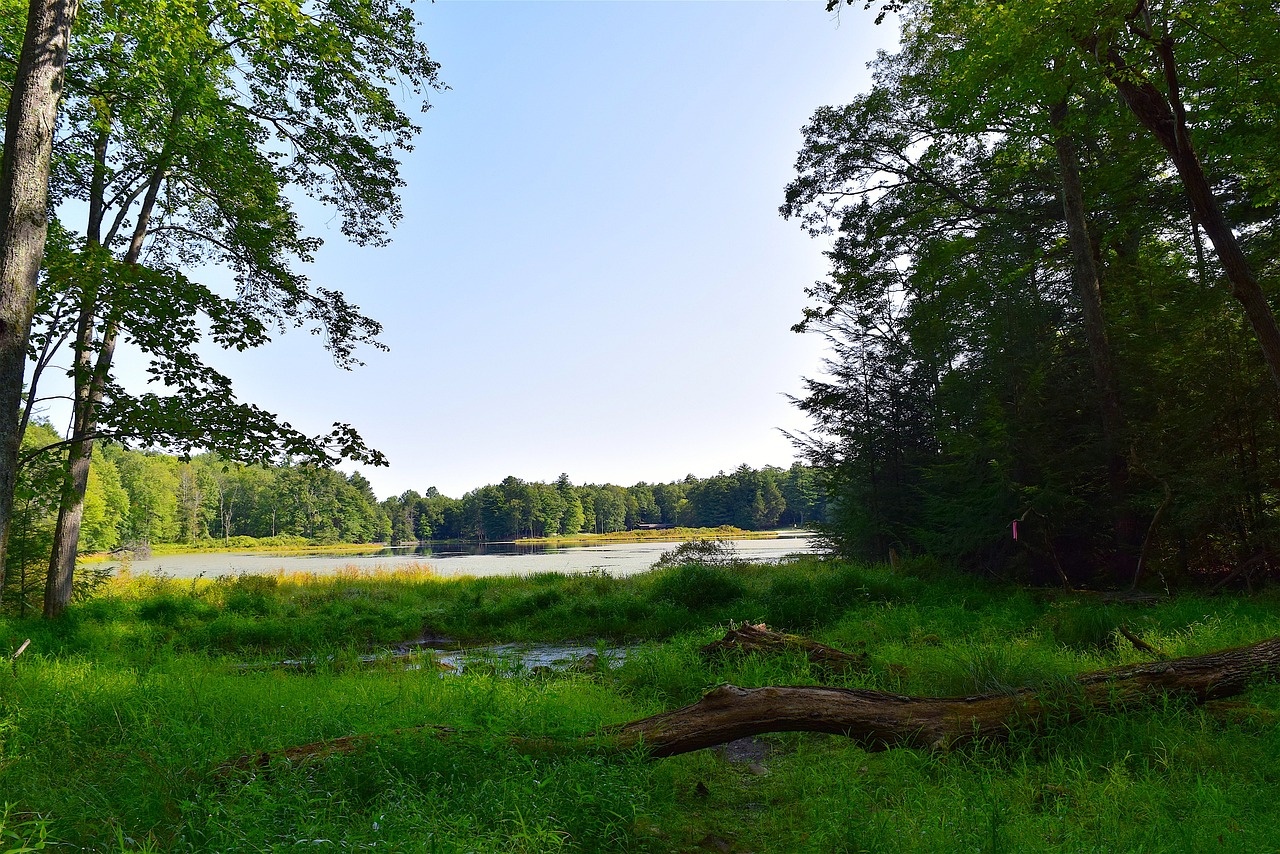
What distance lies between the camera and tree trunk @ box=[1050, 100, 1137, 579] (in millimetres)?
11234

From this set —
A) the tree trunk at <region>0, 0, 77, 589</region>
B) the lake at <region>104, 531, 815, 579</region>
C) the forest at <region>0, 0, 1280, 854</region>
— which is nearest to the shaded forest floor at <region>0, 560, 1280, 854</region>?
the forest at <region>0, 0, 1280, 854</region>

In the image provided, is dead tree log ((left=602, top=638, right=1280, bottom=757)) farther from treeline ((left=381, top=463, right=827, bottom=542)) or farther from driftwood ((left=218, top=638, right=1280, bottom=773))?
treeline ((left=381, top=463, right=827, bottom=542))

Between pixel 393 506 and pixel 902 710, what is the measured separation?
399 feet

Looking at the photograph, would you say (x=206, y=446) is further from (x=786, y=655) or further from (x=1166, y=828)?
(x=1166, y=828)

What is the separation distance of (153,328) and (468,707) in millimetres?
4637

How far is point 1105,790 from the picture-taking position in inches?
139

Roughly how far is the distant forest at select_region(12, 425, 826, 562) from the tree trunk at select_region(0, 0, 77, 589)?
66.0m

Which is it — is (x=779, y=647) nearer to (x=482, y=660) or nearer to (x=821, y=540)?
(x=482, y=660)

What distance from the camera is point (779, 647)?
22.7ft

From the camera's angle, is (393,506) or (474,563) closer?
(474,563)

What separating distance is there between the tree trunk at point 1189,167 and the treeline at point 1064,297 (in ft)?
0.11

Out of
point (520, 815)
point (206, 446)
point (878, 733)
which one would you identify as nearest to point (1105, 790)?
point (878, 733)

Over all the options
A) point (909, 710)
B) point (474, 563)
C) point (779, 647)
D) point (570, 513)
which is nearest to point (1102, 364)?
point (779, 647)

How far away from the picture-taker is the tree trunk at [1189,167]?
682cm
